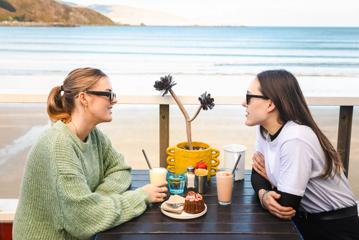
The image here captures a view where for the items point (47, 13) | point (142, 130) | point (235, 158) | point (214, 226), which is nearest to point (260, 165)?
point (235, 158)

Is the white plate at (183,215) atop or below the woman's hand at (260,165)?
below

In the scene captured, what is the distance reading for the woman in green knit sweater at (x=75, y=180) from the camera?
1.66m

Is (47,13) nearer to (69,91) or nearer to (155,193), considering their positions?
(69,91)

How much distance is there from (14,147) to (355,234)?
5.01m

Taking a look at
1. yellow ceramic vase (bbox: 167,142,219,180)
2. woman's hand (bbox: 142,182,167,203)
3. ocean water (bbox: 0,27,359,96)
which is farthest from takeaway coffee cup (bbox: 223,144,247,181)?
ocean water (bbox: 0,27,359,96)

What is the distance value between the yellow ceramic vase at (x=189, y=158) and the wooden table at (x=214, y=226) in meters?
0.30

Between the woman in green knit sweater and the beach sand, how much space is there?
3.20 metres

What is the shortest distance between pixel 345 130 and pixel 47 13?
2310 centimetres

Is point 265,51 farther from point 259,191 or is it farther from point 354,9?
point 259,191

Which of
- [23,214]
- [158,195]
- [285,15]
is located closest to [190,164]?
[158,195]

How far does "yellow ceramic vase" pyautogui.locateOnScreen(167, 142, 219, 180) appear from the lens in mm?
A: 2158

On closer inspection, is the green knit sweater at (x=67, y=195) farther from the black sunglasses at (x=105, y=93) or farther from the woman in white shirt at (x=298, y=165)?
the woman in white shirt at (x=298, y=165)

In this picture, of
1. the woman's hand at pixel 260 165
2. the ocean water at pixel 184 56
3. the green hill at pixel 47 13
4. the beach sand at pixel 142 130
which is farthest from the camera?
the green hill at pixel 47 13

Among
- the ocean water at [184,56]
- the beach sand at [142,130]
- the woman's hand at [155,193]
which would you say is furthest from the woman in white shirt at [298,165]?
the ocean water at [184,56]
